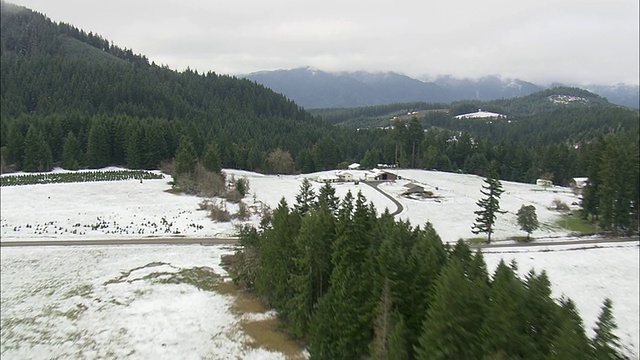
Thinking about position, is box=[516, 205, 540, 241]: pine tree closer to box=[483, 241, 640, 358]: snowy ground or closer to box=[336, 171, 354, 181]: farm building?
box=[483, 241, 640, 358]: snowy ground

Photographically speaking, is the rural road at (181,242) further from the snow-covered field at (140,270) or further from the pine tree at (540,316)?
the pine tree at (540,316)

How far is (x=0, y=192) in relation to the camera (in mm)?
56875

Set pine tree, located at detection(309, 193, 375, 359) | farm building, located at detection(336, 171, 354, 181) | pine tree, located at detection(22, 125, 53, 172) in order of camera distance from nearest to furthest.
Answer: pine tree, located at detection(309, 193, 375, 359) → pine tree, located at detection(22, 125, 53, 172) → farm building, located at detection(336, 171, 354, 181)

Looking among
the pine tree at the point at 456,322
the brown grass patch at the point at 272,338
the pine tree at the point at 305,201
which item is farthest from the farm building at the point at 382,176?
the pine tree at the point at 456,322

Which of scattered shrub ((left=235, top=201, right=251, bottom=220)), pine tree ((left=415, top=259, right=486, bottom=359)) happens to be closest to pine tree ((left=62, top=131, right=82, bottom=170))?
scattered shrub ((left=235, top=201, right=251, bottom=220))

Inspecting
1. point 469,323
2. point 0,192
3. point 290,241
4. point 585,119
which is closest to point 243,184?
point 0,192

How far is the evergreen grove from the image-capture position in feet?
41.2

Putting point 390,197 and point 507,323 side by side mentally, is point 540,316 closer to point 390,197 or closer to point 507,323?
point 507,323

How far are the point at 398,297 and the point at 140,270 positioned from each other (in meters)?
25.2

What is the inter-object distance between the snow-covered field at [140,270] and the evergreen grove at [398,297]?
4061 mm

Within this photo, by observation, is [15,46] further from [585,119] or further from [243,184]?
[585,119]

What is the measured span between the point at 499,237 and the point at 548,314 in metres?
39.3

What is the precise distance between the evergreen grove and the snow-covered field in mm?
4061

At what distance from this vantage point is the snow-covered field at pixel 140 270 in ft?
78.4
